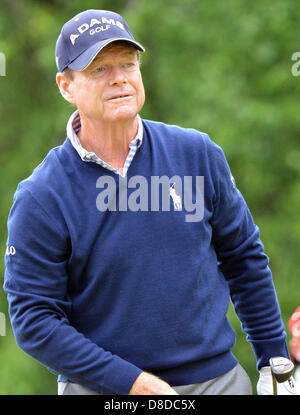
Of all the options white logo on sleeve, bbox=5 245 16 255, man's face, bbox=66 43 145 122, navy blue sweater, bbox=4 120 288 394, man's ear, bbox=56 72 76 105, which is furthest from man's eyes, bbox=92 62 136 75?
white logo on sleeve, bbox=5 245 16 255

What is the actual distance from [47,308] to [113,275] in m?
0.21

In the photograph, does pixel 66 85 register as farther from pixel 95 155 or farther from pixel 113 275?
pixel 113 275

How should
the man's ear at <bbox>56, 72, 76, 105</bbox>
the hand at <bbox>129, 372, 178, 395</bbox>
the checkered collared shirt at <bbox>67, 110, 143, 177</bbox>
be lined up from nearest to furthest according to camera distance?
the hand at <bbox>129, 372, 178, 395</bbox> < the checkered collared shirt at <bbox>67, 110, 143, 177</bbox> < the man's ear at <bbox>56, 72, 76, 105</bbox>

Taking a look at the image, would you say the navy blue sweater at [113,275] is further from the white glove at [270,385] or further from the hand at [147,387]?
the white glove at [270,385]

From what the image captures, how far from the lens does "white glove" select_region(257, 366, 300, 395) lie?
2.31m

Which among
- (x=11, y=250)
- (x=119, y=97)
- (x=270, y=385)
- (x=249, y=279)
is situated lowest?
(x=270, y=385)

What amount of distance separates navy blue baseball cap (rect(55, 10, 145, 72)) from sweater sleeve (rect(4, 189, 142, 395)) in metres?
0.43

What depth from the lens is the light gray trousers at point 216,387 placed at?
2.24m

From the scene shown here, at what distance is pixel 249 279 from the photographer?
7.93ft

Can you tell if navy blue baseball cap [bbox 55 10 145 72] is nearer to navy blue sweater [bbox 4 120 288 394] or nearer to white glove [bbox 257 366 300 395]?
navy blue sweater [bbox 4 120 288 394]

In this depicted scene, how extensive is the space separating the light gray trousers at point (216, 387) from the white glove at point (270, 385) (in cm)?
5

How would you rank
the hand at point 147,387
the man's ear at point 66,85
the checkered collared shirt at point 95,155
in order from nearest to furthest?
the hand at point 147,387 → the checkered collared shirt at point 95,155 → the man's ear at point 66,85

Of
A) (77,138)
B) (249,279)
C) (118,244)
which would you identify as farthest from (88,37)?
(249,279)

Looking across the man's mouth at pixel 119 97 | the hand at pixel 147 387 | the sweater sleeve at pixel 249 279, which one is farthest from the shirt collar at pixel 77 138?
the hand at pixel 147 387
